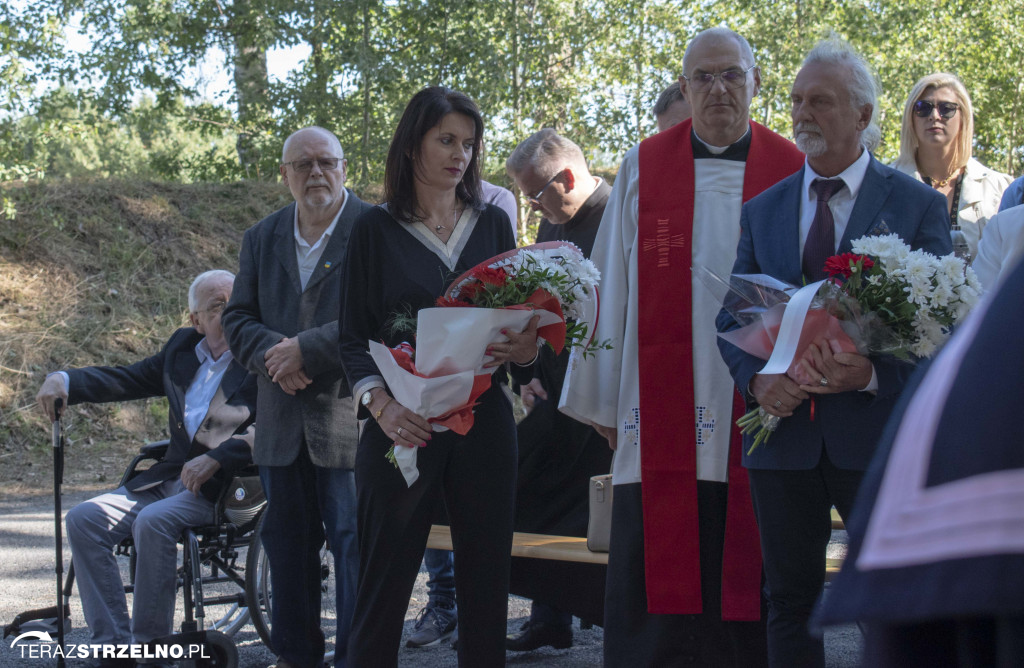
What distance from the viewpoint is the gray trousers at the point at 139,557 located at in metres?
4.46

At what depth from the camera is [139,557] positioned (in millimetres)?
4480

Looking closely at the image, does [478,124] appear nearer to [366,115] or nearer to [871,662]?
[871,662]

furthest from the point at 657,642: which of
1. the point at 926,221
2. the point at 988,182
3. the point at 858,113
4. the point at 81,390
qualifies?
the point at 81,390

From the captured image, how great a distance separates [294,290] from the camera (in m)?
4.43

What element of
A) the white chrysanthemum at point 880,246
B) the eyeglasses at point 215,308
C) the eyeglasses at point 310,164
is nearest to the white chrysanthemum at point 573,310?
the white chrysanthemum at point 880,246

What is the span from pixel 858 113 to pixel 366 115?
1090 centimetres

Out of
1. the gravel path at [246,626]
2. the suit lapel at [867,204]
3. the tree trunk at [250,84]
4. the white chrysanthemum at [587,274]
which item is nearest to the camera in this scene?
the suit lapel at [867,204]

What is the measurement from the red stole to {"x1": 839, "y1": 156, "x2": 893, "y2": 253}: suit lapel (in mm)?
518

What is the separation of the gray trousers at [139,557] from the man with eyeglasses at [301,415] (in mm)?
510

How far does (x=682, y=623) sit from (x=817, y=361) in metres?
1.24

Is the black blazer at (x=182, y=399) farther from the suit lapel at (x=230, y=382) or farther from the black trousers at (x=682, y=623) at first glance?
the black trousers at (x=682, y=623)

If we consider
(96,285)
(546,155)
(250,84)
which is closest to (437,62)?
(250,84)

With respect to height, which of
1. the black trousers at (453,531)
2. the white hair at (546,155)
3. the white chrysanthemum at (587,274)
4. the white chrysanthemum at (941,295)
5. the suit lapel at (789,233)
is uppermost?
the white hair at (546,155)

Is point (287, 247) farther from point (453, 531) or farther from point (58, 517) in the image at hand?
point (453, 531)
